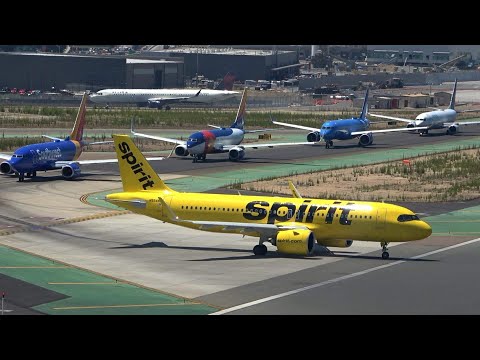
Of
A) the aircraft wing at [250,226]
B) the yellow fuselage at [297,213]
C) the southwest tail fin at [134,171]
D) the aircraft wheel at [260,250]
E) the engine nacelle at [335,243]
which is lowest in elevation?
the aircraft wheel at [260,250]

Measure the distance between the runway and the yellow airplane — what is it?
145cm

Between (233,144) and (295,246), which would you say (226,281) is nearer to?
(295,246)

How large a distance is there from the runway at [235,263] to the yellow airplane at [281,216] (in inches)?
56.9

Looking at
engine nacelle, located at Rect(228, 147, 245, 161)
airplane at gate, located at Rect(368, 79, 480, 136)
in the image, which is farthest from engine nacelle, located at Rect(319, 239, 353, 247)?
airplane at gate, located at Rect(368, 79, 480, 136)

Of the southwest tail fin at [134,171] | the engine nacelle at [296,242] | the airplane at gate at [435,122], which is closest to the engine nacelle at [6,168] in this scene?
the southwest tail fin at [134,171]

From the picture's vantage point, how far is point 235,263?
198ft

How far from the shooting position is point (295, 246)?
61.6 metres

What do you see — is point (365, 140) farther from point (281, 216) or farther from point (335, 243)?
point (281, 216)

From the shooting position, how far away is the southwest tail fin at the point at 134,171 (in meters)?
67.4

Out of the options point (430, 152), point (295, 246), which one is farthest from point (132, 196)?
point (430, 152)

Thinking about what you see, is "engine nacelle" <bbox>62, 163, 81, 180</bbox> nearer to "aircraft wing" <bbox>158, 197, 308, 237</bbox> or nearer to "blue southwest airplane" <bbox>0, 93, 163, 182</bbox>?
"blue southwest airplane" <bbox>0, 93, 163, 182</bbox>

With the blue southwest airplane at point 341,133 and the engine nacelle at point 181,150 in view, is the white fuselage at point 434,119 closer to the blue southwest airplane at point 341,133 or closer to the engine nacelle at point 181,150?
the blue southwest airplane at point 341,133

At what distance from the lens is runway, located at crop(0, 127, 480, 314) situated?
48562mm

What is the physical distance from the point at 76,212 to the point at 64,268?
2439 cm
